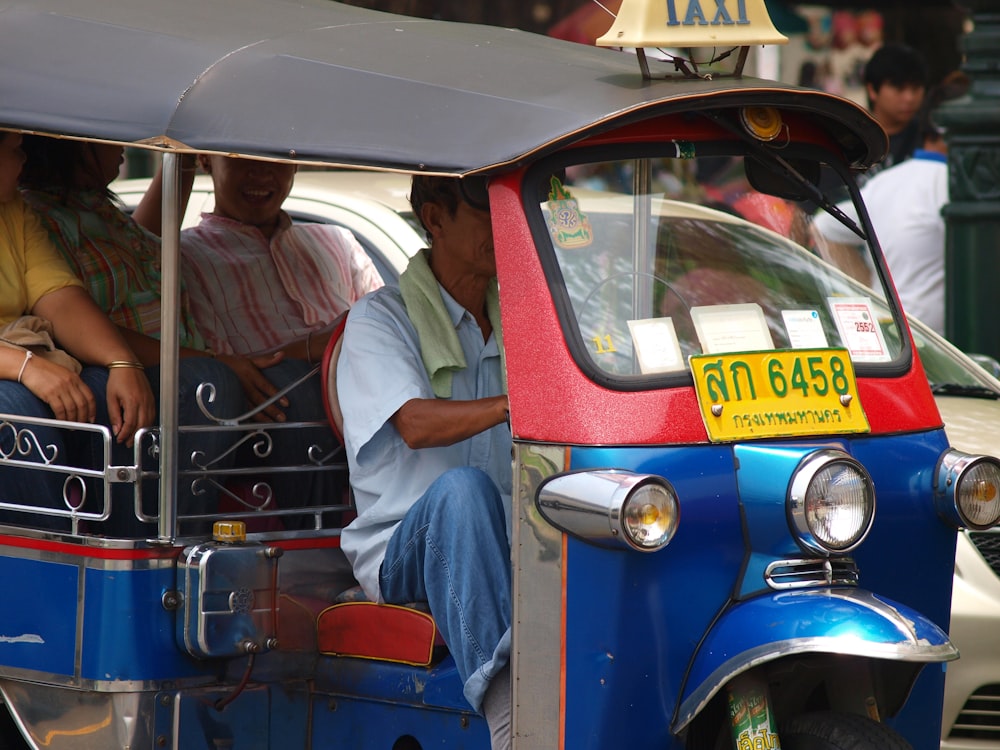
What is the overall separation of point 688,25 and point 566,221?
49cm

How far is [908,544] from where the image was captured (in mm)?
3566

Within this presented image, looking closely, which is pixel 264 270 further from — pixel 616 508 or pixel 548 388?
pixel 616 508

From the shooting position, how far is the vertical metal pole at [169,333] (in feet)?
12.3

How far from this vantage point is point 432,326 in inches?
158

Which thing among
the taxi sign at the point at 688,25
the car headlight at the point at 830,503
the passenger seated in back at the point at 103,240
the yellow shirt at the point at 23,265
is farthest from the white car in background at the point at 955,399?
the taxi sign at the point at 688,25

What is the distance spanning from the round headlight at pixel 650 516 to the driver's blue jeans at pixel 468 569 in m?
0.47

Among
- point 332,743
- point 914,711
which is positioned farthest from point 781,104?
point 332,743

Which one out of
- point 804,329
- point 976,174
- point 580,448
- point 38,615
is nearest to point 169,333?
point 38,615

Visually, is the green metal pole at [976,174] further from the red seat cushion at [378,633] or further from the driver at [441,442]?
the red seat cushion at [378,633]

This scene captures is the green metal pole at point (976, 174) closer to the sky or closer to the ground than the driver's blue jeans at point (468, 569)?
closer to the sky

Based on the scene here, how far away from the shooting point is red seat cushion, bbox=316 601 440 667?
3.78 m

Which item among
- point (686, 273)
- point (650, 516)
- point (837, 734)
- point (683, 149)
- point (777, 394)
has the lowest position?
point (837, 734)

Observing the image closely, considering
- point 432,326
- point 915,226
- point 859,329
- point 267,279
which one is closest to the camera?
point 859,329

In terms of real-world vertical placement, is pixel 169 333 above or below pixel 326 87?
below
